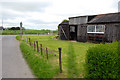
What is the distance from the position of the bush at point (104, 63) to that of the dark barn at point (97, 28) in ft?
34.8

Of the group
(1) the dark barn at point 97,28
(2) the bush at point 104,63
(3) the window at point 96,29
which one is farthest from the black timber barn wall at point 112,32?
(2) the bush at point 104,63

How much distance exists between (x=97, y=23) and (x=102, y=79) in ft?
39.2

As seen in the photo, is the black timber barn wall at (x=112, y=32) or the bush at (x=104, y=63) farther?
the black timber barn wall at (x=112, y=32)

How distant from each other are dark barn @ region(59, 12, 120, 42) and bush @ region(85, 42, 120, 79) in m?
10.6

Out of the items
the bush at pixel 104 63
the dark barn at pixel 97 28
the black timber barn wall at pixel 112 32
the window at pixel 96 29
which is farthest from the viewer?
the window at pixel 96 29

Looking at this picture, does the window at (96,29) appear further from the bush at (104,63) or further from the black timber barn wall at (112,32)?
the bush at (104,63)

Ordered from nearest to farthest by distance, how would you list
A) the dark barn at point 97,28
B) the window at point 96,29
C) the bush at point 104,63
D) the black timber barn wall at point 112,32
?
the bush at point 104,63 < the black timber barn wall at point 112,32 < the dark barn at point 97,28 < the window at point 96,29

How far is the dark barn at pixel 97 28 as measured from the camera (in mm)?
12289

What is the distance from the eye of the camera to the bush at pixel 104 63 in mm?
2966

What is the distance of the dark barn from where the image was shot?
40.3 feet

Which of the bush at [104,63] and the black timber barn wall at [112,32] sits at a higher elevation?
the black timber barn wall at [112,32]

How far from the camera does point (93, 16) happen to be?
52.6ft

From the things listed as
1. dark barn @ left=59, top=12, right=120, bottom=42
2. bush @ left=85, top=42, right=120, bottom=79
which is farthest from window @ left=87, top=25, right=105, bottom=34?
bush @ left=85, top=42, right=120, bottom=79

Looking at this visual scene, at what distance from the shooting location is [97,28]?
46.4ft
